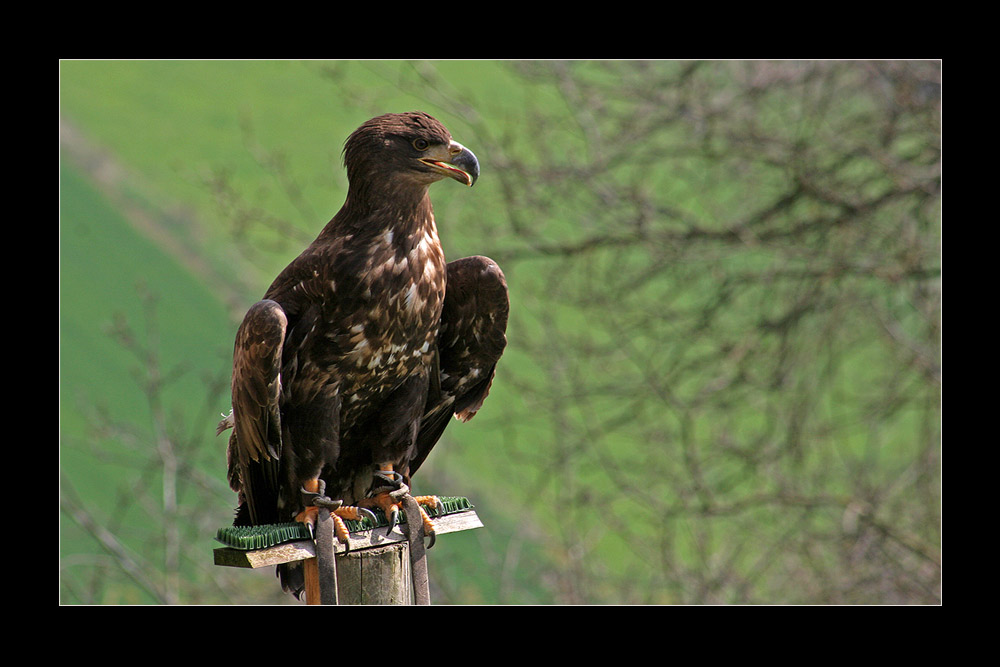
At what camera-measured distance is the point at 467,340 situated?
2.88 m

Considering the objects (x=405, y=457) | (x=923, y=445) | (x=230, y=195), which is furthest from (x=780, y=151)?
(x=405, y=457)

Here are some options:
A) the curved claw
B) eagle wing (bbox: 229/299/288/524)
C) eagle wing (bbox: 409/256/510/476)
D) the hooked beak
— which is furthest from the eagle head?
the curved claw

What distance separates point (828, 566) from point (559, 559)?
1926 millimetres

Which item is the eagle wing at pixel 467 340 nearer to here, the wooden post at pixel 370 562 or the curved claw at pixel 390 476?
the curved claw at pixel 390 476

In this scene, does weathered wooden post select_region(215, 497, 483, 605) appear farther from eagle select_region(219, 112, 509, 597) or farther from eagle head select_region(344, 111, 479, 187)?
→ eagle head select_region(344, 111, 479, 187)

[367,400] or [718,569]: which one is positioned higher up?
[367,400]

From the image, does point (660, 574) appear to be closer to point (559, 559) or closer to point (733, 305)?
point (559, 559)

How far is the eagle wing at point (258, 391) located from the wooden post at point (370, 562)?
256 millimetres

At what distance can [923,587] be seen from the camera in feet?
18.9

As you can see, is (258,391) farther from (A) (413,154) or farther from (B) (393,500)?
(A) (413,154)

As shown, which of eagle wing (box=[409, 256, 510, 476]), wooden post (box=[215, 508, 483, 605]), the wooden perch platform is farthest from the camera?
eagle wing (box=[409, 256, 510, 476])

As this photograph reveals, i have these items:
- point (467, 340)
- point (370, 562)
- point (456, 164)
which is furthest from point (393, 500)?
point (456, 164)

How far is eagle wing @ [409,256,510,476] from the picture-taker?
279 cm

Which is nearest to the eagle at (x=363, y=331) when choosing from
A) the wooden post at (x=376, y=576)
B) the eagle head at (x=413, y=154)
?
the eagle head at (x=413, y=154)
